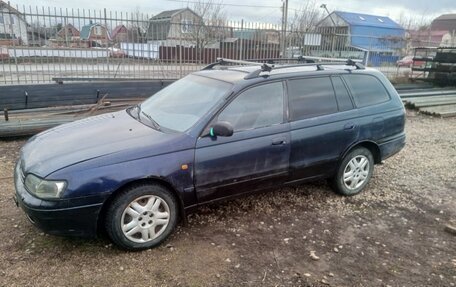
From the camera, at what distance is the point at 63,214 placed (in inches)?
117

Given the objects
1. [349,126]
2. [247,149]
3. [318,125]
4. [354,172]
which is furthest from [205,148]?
[354,172]

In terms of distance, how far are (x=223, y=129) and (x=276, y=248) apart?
1244 millimetres

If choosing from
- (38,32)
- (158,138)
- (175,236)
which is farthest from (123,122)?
(38,32)

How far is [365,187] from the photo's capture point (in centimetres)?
509

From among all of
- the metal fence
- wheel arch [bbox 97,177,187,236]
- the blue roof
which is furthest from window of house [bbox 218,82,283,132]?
the blue roof

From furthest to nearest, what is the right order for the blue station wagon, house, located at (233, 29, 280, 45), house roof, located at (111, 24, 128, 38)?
house, located at (233, 29, 280, 45) < house roof, located at (111, 24, 128, 38) < the blue station wagon

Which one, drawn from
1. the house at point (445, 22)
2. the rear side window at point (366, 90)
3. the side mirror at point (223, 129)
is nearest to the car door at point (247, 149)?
the side mirror at point (223, 129)

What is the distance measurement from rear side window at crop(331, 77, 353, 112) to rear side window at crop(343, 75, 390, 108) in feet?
0.36

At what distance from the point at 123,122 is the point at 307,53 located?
1033 centimetres

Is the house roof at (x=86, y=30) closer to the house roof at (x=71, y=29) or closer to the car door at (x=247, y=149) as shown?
the house roof at (x=71, y=29)

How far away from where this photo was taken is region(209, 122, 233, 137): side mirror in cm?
339

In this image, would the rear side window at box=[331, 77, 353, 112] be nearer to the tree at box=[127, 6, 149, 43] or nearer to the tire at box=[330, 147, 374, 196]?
the tire at box=[330, 147, 374, 196]

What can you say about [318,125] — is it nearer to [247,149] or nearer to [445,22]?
[247,149]

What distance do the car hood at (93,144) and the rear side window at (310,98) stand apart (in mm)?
1352
